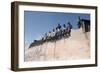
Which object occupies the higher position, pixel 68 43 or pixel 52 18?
pixel 52 18

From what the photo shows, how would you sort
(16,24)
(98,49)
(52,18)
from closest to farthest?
(16,24)
(52,18)
(98,49)

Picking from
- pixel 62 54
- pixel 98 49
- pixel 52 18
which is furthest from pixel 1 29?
pixel 98 49

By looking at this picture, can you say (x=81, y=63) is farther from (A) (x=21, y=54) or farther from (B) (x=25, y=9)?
(B) (x=25, y=9)

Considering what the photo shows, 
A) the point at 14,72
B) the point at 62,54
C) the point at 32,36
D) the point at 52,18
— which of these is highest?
the point at 52,18

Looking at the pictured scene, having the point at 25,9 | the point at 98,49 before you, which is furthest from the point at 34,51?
the point at 98,49

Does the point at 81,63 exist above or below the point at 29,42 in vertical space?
below

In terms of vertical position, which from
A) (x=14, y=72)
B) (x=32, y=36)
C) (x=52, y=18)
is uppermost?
(x=52, y=18)

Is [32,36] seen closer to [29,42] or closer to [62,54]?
[29,42]

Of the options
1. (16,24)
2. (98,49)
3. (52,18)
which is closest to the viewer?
(16,24)

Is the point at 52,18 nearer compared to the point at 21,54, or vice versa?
the point at 21,54
